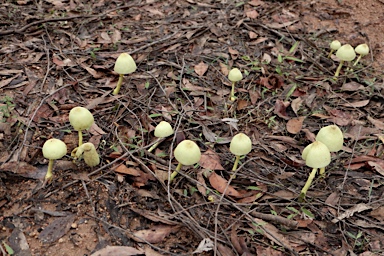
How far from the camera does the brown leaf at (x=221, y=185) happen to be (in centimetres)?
333

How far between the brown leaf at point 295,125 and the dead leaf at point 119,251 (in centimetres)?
207

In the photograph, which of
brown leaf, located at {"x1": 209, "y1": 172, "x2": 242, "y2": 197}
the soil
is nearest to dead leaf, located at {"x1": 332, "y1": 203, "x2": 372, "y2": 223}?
the soil

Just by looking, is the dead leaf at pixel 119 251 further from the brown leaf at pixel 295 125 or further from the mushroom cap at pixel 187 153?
the brown leaf at pixel 295 125

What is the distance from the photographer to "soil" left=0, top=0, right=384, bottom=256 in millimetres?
3004

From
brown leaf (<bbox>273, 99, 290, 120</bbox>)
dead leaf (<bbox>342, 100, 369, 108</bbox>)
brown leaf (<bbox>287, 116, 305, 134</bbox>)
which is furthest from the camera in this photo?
dead leaf (<bbox>342, 100, 369, 108</bbox>)

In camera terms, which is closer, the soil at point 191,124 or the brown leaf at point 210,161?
the soil at point 191,124

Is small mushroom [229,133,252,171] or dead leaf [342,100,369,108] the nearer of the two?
small mushroom [229,133,252,171]

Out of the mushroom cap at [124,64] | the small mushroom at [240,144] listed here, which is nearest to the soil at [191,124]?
the small mushroom at [240,144]

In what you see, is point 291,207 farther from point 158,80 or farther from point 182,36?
point 182,36

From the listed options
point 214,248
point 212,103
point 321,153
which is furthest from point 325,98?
point 214,248

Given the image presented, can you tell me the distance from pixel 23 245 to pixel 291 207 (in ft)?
6.78

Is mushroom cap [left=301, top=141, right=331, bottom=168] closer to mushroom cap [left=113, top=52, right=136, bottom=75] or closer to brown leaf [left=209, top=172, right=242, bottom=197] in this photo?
brown leaf [left=209, top=172, right=242, bottom=197]

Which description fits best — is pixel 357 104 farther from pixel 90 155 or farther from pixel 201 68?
pixel 90 155

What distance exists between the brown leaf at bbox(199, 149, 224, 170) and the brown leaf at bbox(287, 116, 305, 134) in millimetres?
940
